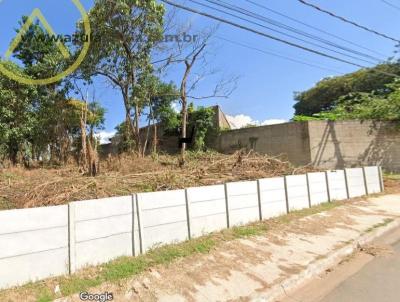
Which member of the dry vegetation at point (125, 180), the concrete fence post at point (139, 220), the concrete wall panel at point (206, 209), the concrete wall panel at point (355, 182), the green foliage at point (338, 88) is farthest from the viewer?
the green foliage at point (338, 88)

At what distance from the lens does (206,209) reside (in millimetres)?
6180

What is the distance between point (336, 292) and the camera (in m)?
4.16

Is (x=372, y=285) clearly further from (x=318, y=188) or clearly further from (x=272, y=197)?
(x=318, y=188)

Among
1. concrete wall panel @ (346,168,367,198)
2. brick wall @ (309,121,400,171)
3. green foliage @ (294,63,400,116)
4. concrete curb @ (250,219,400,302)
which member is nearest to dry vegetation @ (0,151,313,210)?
concrete wall panel @ (346,168,367,198)

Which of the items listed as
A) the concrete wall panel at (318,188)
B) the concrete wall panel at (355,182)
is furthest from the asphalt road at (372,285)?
the concrete wall panel at (355,182)

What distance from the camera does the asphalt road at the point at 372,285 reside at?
3917 mm

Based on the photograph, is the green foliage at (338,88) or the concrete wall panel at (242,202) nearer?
the concrete wall panel at (242,202)

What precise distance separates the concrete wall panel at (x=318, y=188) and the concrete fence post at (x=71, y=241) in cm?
672

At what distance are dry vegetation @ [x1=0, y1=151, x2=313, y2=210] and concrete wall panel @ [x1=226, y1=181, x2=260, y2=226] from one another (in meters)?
0.85

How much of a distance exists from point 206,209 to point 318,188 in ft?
15.3

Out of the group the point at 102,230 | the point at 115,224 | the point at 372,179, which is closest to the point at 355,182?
the point at 372,179

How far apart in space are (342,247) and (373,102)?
45.6 ft

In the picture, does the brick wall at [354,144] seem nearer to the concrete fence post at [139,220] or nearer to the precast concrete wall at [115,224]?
the precast concrete wall at [115,224]

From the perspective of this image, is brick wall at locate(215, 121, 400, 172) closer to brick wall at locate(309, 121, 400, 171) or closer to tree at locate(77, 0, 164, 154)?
brick wall at locate(309, 121, 400, 171)
